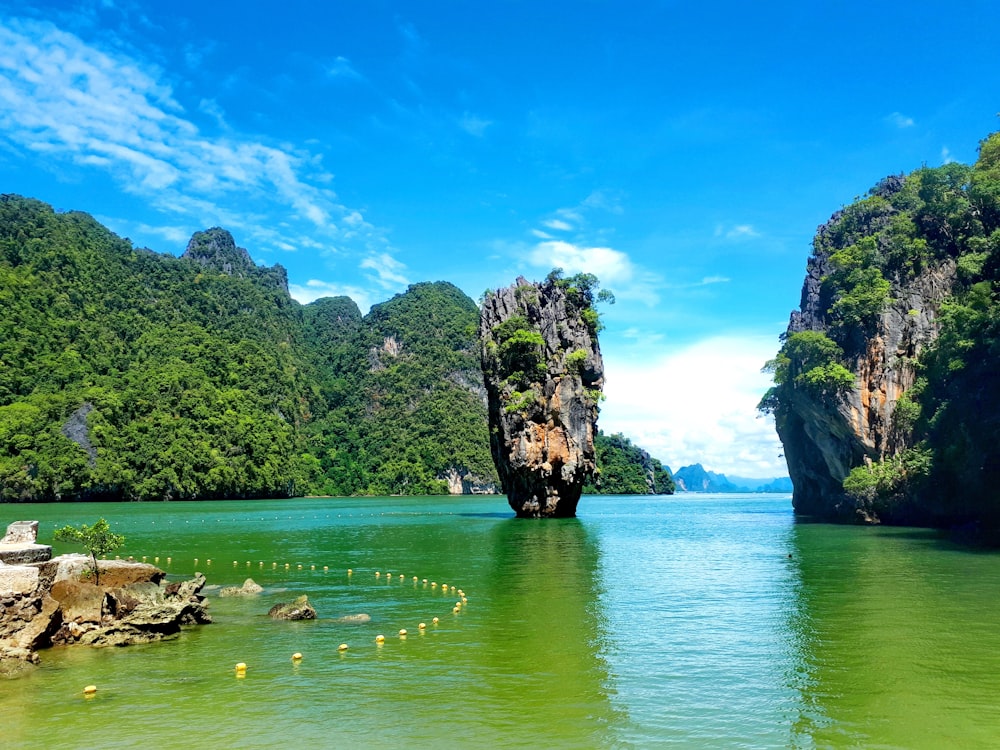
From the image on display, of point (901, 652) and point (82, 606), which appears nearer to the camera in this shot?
point (901, 652)

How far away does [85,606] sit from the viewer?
56.1 ft

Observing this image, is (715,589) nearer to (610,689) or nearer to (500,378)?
(610,689)

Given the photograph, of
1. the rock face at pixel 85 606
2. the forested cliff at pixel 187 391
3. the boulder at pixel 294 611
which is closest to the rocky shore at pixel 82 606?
the rock face at pixel 85 606

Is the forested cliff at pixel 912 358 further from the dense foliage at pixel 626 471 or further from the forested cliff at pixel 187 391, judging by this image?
the dense foliage at pixel 626 471

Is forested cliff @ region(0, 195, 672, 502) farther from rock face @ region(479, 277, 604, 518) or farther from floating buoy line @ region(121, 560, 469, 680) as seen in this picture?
floating buoy line @ region(121, 560, 469, 680)

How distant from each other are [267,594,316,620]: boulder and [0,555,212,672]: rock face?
164cm

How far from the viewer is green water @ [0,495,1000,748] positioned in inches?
427

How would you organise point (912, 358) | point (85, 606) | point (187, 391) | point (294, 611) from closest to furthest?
point (85, 606) → point (294, 611) → point (912, 358) → point (187, 391)

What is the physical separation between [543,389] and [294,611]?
4487cm

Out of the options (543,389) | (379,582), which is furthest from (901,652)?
(543,389)

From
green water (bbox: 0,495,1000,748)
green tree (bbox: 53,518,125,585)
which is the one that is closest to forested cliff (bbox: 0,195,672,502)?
green water (bbox: 0,495,1000,748)

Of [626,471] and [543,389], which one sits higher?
[543,389]

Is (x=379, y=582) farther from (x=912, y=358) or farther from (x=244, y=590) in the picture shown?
(x=912, y=358)

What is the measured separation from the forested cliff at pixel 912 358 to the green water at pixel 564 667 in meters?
15.2
